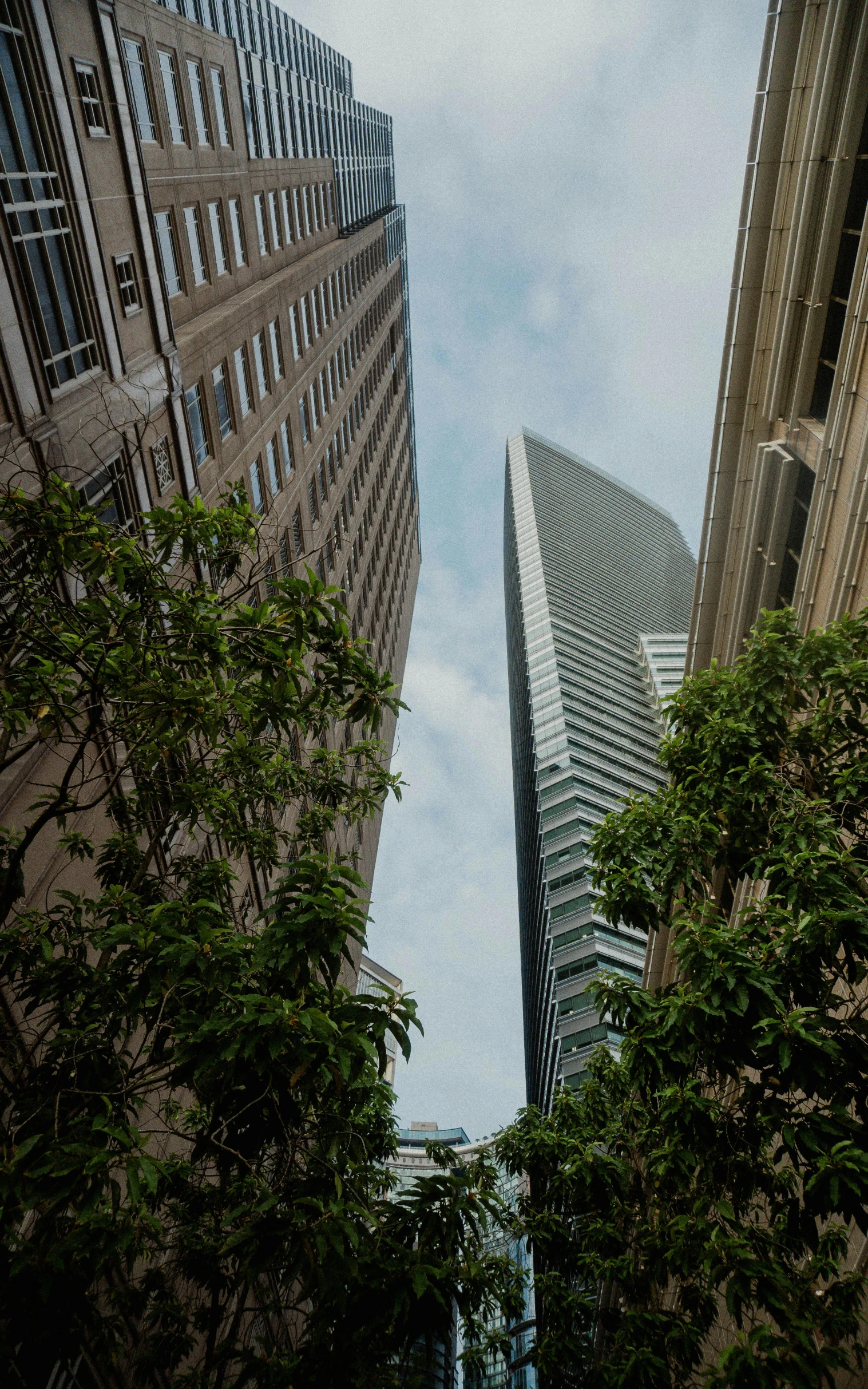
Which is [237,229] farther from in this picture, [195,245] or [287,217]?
[287,217]

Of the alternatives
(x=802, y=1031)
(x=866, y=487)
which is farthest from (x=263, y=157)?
(x=802, y=1031)

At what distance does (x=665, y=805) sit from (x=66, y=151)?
15926 millimetres

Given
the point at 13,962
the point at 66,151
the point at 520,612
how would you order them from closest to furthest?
the point at 13,962, the point at 66,151, the point at 520,612

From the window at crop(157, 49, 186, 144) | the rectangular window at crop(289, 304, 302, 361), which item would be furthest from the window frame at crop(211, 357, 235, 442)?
the rectangular window at crop(289, 304, 302, 361)

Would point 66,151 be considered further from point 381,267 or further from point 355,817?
point 381,267

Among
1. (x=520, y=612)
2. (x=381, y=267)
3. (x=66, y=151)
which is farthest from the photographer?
(x=520, y=612)

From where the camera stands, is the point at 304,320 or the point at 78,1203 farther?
the point at 304,320

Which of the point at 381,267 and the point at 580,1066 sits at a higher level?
the point at 381,267

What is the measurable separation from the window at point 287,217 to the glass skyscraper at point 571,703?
29.6 m

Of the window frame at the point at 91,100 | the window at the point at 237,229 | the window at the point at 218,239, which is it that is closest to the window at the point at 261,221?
the window at the point at 237,229

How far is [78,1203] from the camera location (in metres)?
5.00

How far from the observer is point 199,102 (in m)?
24.0

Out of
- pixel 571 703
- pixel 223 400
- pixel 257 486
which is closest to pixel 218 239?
pixel 223 400

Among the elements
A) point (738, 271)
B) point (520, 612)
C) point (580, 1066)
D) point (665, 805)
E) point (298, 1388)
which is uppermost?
point (738, 271)
